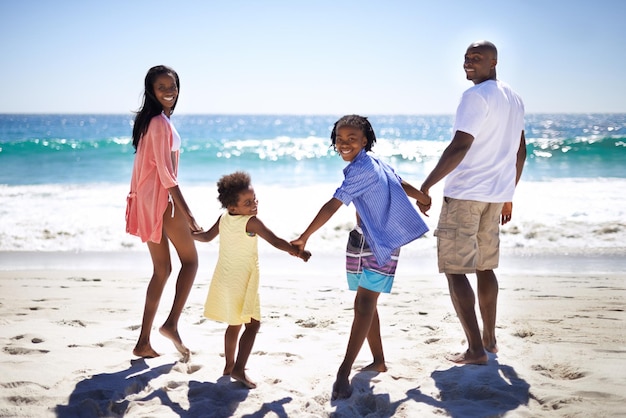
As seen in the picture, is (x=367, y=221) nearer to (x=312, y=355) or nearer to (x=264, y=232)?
(x=264, y=232)

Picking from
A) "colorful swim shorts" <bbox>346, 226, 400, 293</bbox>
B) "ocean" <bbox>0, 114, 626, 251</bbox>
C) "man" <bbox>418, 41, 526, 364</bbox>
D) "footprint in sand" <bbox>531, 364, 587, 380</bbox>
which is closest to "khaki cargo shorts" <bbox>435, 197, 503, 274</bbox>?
"man" <bbox>418, 41, 526, 364</bbox>

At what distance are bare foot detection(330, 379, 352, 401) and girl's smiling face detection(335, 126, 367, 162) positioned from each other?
123 cm

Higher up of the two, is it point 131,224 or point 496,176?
point 496,176

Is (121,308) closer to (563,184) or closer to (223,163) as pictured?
(563,184)

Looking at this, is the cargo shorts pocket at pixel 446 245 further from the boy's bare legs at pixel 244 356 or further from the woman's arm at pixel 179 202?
the woman's arm at pixel 179 202

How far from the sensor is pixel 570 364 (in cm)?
370

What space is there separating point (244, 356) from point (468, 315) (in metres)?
1.36

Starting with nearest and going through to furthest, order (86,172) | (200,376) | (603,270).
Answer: (200,376) < (603,270) < (86,172)

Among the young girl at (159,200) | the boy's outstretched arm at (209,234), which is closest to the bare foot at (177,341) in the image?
the young girl at (159,200)

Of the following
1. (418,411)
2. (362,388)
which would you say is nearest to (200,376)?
(362,388)

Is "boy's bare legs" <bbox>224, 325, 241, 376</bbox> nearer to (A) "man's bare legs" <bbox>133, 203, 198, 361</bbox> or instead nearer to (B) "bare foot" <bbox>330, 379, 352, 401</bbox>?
(A) "man's bare legs" <bbox>133, 203, 198, 361</bbox>

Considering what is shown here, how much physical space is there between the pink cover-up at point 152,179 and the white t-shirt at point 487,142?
1.74 m

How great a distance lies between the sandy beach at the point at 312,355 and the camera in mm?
3188

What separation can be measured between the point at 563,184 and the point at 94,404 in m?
16.3
